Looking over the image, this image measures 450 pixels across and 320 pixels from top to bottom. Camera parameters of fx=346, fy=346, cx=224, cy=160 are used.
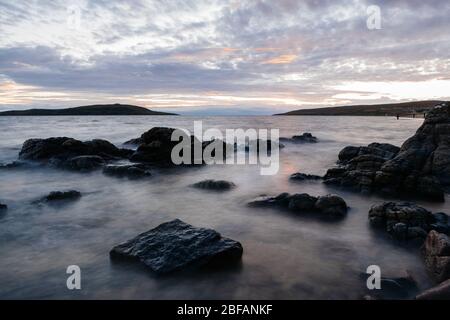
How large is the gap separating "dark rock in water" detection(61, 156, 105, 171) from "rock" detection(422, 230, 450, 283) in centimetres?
1627

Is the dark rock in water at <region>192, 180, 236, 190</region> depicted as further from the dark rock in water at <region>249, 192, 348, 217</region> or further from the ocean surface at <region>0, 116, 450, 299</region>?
the dark rock in water at <region>249, 192, 348, 217</region>

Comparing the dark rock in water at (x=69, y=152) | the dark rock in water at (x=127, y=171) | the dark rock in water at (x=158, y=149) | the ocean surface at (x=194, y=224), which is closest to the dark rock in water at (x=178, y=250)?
the ocean surface at (x=194, y=224)

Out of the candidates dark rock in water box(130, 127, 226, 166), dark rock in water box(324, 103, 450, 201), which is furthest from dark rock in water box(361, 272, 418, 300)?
dark rock in water box(130, 127, 226, 166)

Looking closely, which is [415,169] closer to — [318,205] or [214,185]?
[318,205]

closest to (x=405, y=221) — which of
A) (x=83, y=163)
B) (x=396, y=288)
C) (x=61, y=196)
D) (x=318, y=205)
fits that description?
(x=318, y=205)

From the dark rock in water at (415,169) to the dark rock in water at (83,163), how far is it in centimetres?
1234

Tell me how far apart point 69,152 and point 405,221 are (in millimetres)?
18973

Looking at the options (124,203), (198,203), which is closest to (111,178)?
(124,203)

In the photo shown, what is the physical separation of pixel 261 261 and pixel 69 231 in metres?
5.54

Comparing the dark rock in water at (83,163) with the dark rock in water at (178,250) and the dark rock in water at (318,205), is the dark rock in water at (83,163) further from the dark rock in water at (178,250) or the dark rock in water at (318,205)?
the dark rock in water at (178,250)

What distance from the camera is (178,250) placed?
7305 mm

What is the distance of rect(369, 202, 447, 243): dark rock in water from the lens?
8.46 metres

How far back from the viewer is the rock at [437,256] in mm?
6398
